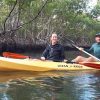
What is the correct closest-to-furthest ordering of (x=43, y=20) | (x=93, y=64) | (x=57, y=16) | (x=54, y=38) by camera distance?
(x=54, y=38) → (x=93, y=64) → (x=43, y=20) → (x=57, y=16)

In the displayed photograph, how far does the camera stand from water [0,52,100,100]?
24.7 ft

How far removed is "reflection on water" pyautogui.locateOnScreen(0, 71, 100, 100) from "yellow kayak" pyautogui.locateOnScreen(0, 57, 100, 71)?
0.20 m

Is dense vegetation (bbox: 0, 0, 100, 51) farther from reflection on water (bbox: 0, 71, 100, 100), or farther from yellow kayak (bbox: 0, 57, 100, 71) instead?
reflection on water (bbox: 0, 71, 100, 100)

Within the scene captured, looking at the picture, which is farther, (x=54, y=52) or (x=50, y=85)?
(x=54, y=52)

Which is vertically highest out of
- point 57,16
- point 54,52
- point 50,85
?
point 57,16

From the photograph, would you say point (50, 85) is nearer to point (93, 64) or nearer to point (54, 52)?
point (54, 52)

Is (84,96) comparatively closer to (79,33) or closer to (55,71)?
(55,71)

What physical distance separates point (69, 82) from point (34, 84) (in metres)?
1.04

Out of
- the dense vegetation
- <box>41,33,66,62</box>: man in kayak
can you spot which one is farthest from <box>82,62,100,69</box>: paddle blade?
the dense vegetation

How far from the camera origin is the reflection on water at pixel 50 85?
7.52 meters

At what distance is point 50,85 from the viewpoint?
8992mm

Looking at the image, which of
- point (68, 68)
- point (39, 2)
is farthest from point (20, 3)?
point (68, 68)

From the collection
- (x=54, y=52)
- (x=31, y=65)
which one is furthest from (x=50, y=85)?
(x=54, y=52)

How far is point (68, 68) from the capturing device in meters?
12.0
